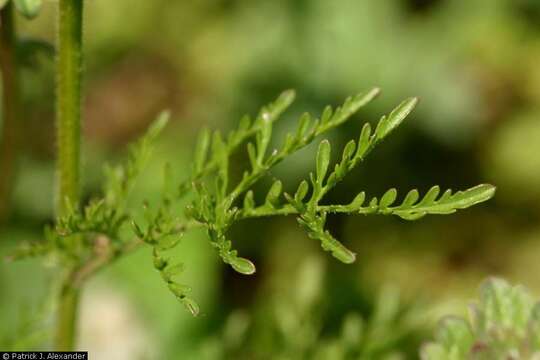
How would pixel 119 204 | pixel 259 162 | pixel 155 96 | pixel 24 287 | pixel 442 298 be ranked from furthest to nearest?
pixel 155 96, pixel 442 298, pixel 24 287, pixel 119 204, pixel 259 162

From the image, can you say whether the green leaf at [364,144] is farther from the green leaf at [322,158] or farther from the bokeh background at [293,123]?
the bokeh background at [293,123]

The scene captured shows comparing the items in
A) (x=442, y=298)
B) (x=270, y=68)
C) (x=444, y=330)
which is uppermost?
(x=270, y=68)

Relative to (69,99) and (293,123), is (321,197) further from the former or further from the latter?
(293,123)

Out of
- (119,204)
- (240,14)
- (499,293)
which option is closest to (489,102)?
(240,14)

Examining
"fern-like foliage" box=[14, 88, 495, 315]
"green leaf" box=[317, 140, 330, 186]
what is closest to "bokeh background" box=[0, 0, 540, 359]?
"fern-like foliage" box=[14, 88, 495, 315]

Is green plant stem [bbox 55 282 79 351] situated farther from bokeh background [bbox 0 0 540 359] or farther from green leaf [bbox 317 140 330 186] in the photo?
bokeh background [bbox 0 0 540 359]

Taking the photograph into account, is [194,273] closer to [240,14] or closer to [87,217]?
[240,14]

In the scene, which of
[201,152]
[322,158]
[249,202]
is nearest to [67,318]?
[201,152]
